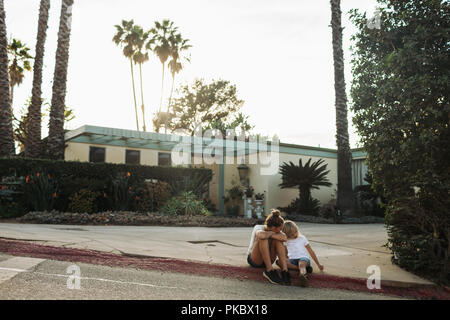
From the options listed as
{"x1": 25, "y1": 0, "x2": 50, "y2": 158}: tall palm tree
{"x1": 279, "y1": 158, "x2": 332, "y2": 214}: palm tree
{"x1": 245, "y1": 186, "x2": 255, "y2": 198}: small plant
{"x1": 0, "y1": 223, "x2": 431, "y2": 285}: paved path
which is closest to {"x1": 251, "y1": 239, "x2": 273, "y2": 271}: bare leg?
{"x1": 0, "y1": 223, "x2": 431, "y2": 285}: paved path

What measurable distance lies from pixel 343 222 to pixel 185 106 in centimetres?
2864

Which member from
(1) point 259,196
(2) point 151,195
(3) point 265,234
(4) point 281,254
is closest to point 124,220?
(2) point 151,195

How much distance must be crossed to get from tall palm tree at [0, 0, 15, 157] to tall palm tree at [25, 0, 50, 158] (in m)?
0.87

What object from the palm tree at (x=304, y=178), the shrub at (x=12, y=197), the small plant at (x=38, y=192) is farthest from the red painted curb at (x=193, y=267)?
the palm tree at (x=304, y=178)

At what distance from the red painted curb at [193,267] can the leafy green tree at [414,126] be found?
0.66 meters

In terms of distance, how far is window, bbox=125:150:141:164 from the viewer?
63.9 feet

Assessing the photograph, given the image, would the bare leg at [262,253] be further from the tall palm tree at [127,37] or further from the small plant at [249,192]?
the tall palm tree at [127,37]

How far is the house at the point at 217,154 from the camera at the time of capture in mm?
16766

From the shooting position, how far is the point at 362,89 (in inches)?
251

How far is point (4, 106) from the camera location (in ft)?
40.3
